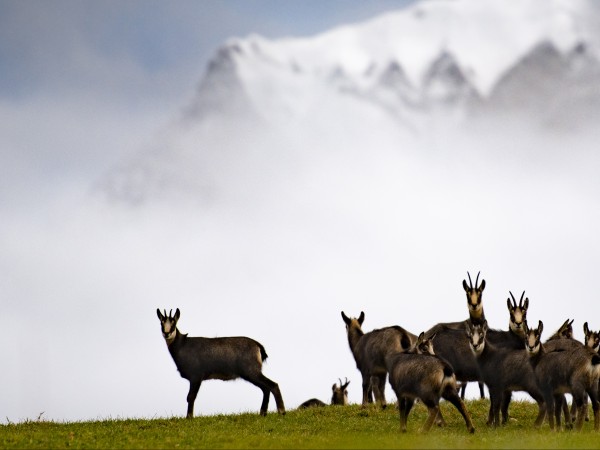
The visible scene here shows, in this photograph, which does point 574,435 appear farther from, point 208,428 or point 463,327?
point 208,428

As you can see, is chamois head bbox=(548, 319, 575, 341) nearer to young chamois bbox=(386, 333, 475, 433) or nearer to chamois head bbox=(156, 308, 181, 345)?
young chamois bbox=(386, 333, 475, 433)

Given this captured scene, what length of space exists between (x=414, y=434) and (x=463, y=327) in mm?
7176

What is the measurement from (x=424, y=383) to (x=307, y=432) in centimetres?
344


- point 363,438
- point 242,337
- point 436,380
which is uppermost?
point 242,337

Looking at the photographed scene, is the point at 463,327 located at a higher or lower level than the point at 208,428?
higher

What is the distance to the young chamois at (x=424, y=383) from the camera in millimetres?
21984

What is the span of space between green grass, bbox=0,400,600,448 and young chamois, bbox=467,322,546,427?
54 cm

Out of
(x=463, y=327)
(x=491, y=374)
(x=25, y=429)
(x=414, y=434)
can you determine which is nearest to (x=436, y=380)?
(x=414, y=434)

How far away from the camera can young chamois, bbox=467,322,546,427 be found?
24.0 meters

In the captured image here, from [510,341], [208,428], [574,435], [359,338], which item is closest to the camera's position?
[574,435]

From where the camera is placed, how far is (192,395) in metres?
27.7

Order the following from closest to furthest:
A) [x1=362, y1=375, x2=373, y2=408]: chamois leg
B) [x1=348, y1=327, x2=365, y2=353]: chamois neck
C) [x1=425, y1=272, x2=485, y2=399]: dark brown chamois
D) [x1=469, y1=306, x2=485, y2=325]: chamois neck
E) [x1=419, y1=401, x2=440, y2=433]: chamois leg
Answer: [x1=419, y1=401, x2=440, y2=433]: chamois leg → [x1=425, y1=272, x2=485, y2=399]: dark brown chamois → [x1=362, y1=375, x2=373, y2=408]: chamois leg → [x1=469, y1=306, x2=485, y2=325]: chamois neck → [x1=348, y1=327, x2=365, y2=353]: chamois neck

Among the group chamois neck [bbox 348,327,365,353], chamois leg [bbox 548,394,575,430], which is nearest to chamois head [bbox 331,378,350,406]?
chamois neck [bbox 348,327,365,353]

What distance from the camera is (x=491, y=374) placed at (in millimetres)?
24672
